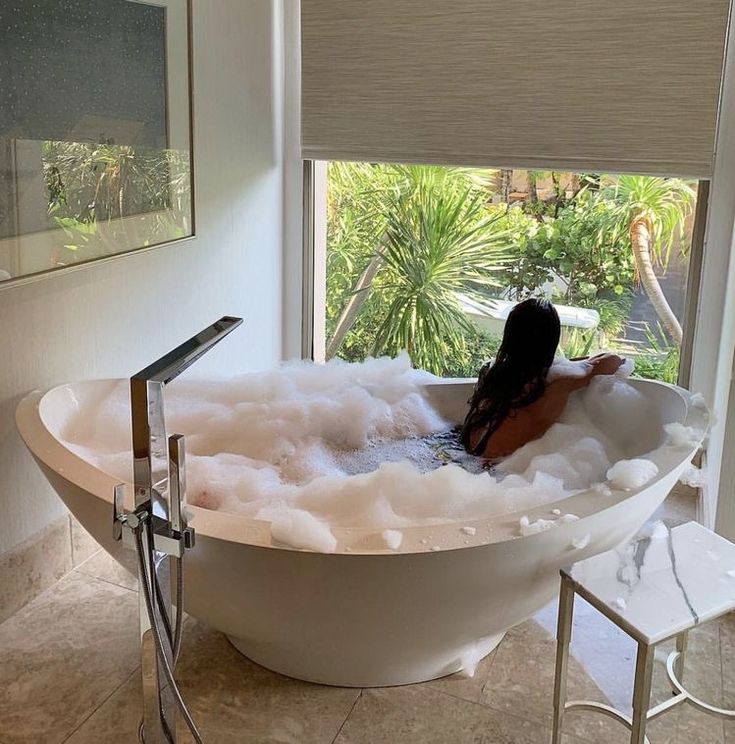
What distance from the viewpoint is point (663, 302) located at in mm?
3299

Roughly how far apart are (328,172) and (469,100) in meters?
0.80

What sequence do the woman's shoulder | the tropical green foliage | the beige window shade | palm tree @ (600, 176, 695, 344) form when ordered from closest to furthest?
the tropical green foliage
the woman's shoulder
the beige window shade
palm tree @ (600, 176, 695, 344)

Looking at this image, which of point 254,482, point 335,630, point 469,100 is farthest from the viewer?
point 469,100

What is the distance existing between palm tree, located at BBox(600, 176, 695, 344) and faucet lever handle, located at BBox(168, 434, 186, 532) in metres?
2.23

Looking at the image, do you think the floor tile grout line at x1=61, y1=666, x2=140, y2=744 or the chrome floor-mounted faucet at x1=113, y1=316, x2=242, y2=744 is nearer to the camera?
the chrome floor-mounted faucet at x1=113, y1=316, x2=242, y2=744

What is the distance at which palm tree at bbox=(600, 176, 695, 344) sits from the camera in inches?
126

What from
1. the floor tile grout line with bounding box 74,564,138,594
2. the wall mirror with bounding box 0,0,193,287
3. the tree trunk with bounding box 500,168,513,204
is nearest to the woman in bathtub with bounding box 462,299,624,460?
the tree trunk with bounding box 500,168,513,204

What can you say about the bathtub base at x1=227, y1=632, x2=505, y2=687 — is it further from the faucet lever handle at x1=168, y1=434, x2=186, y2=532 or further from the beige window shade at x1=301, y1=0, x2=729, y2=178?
the beige window shade at x1=301, y1=0, x2=729, y2=178

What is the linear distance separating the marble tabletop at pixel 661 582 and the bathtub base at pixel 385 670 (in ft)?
1.43

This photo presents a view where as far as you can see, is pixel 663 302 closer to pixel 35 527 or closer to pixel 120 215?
pixel 120 215

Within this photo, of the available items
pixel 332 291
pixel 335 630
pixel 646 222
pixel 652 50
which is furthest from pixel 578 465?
pixel 332 291

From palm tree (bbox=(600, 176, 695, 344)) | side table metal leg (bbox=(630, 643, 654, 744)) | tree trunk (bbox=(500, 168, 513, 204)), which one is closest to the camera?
side table metal leg (bbox=(630, 643, 654, 744))

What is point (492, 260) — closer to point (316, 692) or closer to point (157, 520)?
point (316, 692)

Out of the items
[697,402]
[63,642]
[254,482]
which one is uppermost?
[697,402]
